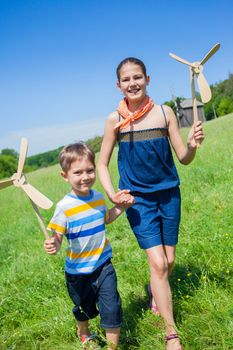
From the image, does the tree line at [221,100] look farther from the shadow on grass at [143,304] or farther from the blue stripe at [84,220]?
the blue stripe at [84,220]

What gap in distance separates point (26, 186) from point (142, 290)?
2.01 metres

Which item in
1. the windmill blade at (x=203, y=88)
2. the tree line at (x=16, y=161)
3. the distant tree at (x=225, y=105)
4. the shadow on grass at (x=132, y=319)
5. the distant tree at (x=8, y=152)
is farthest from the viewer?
the distant tree at (x=8, y=152)

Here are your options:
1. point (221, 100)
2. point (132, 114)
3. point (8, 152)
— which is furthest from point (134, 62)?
point (8, 152)

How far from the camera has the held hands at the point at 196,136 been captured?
10.5 feet

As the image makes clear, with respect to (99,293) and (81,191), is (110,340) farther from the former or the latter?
(81,191)

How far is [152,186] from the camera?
3.53 m

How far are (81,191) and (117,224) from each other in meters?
3.76

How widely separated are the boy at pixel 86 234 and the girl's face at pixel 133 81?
619 mm

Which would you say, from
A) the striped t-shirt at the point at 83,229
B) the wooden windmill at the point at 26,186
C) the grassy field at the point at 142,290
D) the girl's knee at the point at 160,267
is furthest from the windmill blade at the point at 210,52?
the grassy field at the point at 142,290

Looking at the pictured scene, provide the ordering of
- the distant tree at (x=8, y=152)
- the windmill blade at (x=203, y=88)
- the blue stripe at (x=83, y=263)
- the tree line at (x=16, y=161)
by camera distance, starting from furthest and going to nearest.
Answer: the distant tree at (x=8, y=152) → the tree line at (x=16, y=161) → the blue stripe at (x=83, y=263) → the windmill blade at (x=203, y=88)

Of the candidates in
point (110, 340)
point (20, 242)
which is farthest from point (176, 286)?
point (20, 242)

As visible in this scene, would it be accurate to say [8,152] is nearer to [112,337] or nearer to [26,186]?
[112,337]

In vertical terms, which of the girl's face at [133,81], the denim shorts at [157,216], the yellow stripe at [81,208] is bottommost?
the denim shorts at [157,216]

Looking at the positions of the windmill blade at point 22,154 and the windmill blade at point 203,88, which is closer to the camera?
the windmill blade at point 22,154
